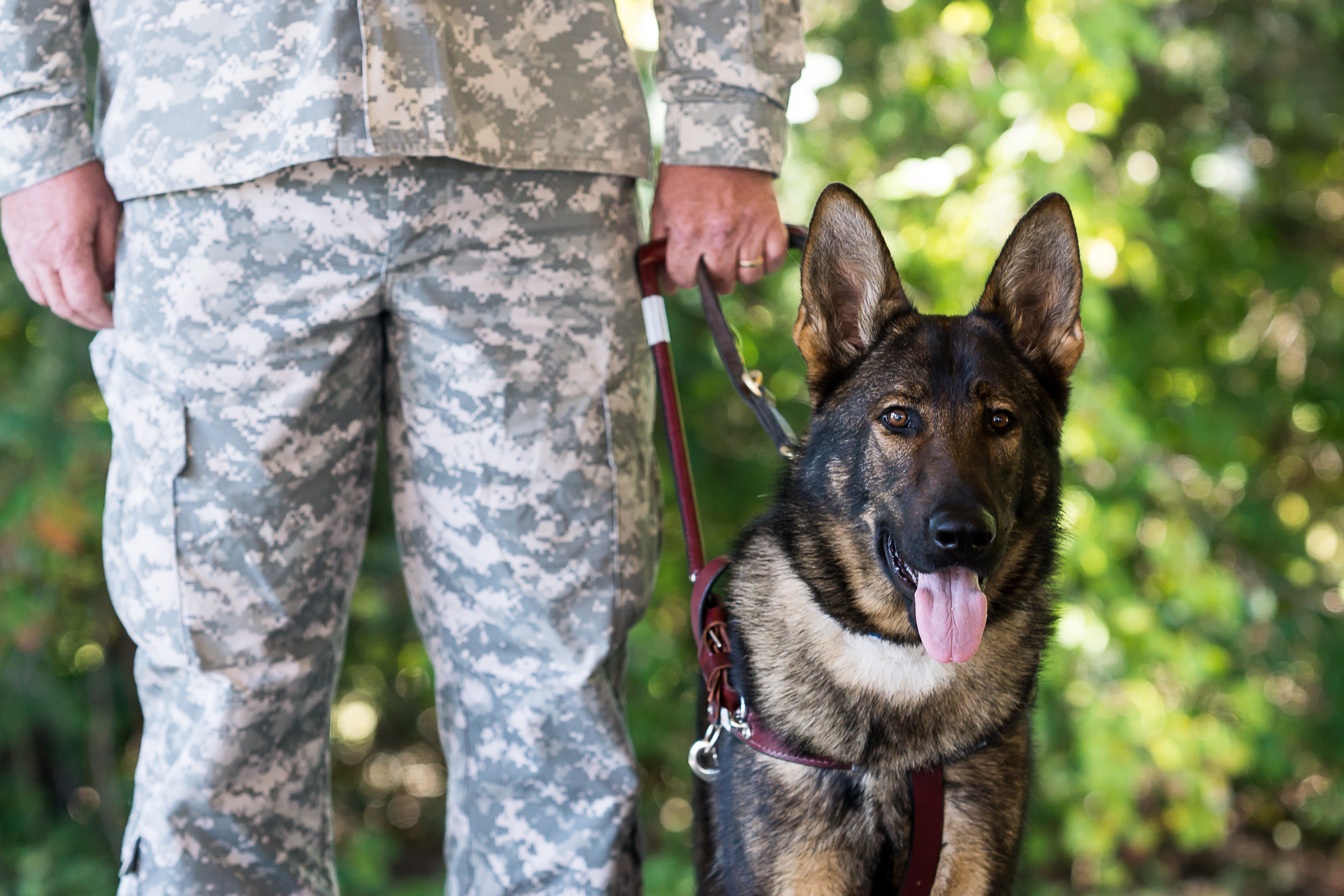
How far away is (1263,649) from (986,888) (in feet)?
8.63

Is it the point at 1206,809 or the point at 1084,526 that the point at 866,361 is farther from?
the point at 1206,809

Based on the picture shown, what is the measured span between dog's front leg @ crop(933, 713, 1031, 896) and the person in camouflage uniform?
1.64 ft

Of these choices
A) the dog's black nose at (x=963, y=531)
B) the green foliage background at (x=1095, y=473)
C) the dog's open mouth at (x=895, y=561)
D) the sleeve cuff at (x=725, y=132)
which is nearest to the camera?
the dog's black nose at (x=963, y=531)

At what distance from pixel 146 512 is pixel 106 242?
420 millimetres

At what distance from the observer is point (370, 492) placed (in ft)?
5.50

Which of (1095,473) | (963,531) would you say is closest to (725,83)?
(963,531)

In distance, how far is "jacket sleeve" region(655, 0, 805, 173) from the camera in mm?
1632

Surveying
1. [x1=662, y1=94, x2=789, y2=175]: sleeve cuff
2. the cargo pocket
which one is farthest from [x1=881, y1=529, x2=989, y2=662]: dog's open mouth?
the cargo pocket

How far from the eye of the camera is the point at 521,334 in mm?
1558

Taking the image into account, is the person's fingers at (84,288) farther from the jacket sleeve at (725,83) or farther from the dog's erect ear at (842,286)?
the dog's erect ear at (842,286)

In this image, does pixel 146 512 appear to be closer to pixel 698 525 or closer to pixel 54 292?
pixel 54 292

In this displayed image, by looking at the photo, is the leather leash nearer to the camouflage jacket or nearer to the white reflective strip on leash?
the white reflective strip on leash

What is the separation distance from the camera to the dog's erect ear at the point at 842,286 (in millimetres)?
1507

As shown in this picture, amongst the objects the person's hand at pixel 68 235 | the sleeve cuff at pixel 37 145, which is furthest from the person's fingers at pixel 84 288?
the sleeve cuff at pixel 37 145
